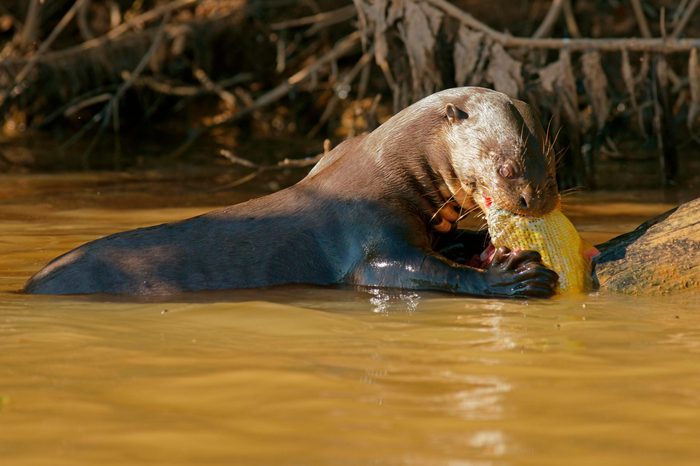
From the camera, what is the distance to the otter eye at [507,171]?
15.3ft

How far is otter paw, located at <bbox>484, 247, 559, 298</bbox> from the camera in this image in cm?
442

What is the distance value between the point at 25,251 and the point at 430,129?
187 cm

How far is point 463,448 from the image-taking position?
257 cm

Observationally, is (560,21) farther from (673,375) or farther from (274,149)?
(673,375)

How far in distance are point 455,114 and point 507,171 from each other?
37 cm

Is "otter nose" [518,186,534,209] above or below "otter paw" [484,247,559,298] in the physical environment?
above

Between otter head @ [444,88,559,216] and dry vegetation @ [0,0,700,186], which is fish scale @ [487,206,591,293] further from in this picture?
dry vegetation @ [0,0,700,186]

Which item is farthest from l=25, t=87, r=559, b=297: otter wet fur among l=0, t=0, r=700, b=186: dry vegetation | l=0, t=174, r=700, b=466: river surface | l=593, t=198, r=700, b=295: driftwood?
l=0, t=0, r=700, b=186: dry vegetation

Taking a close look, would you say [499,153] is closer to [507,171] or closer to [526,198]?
[507,171]

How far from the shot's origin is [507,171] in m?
4.69

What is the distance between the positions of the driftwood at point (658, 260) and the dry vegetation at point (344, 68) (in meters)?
2.20

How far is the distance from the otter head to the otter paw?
0.19 m

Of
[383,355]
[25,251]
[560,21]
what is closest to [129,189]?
[25,251]

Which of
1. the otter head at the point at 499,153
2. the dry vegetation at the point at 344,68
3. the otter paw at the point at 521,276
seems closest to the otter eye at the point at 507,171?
the otter head at the point at 499,153
